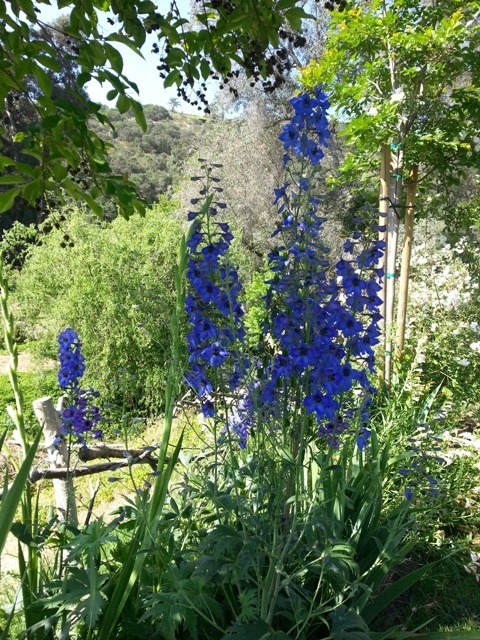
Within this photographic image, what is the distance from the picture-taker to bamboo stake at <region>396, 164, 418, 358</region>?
425 cm

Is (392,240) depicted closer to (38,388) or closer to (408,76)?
(408,76)

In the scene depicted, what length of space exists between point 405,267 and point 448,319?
895mm

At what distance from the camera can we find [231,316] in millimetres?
1545

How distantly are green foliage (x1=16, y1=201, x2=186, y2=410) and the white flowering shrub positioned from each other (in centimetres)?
286

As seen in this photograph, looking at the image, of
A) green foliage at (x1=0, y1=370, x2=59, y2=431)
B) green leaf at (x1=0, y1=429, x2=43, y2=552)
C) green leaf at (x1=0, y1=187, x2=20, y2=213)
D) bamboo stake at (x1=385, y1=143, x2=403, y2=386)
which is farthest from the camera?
green foliage at (x1=0, y1=370, x2=59, y2=431)

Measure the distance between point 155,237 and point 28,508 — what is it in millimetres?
6073

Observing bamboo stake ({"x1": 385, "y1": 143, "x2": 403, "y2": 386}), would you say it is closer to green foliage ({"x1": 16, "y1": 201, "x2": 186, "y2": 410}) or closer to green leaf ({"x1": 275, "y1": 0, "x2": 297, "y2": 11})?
green leaf ({"x1": 275, "y1": 0, "x2": 297, "y2": 11})

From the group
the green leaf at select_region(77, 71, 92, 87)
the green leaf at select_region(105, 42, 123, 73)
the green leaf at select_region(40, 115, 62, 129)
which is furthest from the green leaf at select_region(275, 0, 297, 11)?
the green leaf at select_region(40, 115, 62, 129)

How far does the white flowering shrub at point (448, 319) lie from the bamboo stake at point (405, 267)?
164 millimetres

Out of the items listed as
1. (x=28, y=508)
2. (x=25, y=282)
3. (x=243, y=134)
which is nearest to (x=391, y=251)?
(x=28, y=508)

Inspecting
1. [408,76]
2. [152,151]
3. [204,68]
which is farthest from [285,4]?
[152,151]

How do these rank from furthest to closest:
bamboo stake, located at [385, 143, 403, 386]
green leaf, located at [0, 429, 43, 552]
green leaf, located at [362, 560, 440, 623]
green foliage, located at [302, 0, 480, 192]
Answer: bamboo stake, located at [385, 143, 403, 386]
green foliage, located at [302, 0, 480, 192]
green leaf, located at [362, 560, 440, 623]
green leaf, located at [0, 429, 43, 552]

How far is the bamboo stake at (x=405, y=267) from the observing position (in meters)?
4.25

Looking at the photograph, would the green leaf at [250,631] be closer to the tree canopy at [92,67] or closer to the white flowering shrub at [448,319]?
the tree canopy at [92,67]
